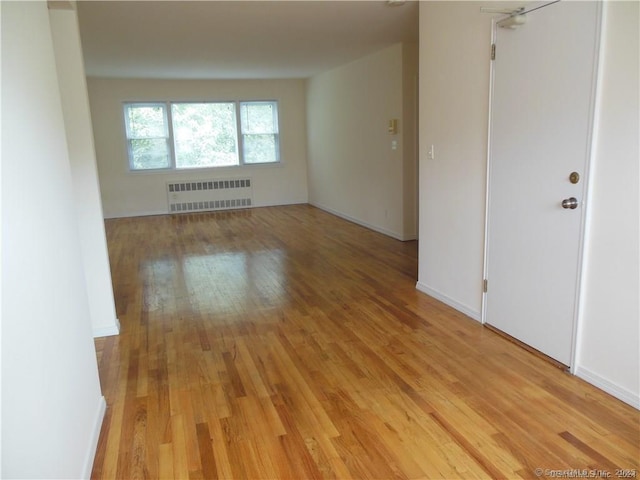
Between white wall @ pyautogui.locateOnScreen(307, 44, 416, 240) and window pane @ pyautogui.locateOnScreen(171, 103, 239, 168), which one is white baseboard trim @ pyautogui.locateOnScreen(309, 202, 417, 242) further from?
window pane @ pyautogui.locateOnScreen(171, 103, 239, 168)

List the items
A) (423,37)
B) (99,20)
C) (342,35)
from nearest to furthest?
(423,37), (99,20), (342,35)

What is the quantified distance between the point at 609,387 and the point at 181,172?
7.89m

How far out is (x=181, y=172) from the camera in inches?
346

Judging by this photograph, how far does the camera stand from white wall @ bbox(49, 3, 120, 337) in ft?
9.90

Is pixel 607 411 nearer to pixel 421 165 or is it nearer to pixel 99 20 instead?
pixel 421 165

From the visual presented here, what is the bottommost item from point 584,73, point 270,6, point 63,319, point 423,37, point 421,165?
point 63,319

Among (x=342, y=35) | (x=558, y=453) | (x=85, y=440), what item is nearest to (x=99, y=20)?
(x=342, y=35)

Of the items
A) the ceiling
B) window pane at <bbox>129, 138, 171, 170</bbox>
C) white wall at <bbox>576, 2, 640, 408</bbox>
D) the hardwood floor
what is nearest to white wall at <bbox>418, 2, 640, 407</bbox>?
white wall at <bbox>576, 2, 640, 408</bbox>

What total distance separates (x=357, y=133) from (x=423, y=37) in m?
3.35

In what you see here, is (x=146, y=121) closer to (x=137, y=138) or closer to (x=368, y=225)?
(x=137, y=138)

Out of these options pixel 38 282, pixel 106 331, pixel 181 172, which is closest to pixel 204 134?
pixel 181 172

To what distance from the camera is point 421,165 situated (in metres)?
3.87

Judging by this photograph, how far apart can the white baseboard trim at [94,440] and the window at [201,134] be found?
22.8 feet

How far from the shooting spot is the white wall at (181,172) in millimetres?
8172
